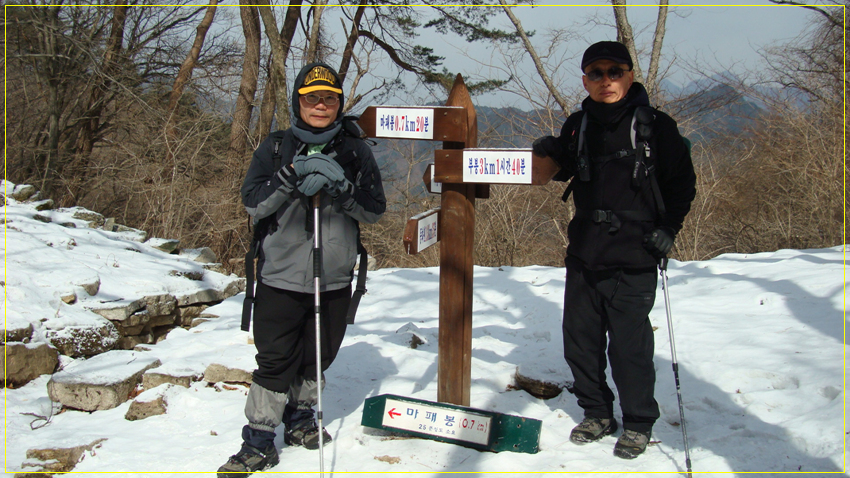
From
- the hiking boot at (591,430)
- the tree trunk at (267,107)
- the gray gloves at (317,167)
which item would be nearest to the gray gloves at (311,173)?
the gray gloves at (317,167)

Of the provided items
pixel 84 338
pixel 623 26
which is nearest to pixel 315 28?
pixel 623 26

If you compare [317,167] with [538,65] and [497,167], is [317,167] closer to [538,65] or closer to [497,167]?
[497,167]

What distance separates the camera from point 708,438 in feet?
9.77

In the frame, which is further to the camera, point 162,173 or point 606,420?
point 162,173

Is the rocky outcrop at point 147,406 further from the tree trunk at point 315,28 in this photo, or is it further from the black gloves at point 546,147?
the tree trunk at point 315,28

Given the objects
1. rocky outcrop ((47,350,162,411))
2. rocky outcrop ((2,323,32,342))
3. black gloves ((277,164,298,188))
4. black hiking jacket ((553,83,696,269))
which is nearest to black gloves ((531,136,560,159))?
black hiking jacket ((553,83,696,269))

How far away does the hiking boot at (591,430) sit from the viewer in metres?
3.02

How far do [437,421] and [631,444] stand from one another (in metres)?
0.97

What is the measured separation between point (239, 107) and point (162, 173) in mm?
2593

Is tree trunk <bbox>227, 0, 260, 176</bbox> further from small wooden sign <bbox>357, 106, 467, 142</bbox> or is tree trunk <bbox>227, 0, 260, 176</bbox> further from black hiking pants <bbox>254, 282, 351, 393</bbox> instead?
black hiking pants <bbox>254, 282, 351, 393</bbox>

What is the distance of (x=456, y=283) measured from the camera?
3.16 metres

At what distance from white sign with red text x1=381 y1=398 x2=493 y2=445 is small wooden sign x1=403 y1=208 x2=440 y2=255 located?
850 mm

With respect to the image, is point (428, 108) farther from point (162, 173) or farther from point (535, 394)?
point (162, 173)

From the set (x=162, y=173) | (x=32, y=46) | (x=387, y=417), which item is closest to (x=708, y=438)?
(x=387, y=417)
